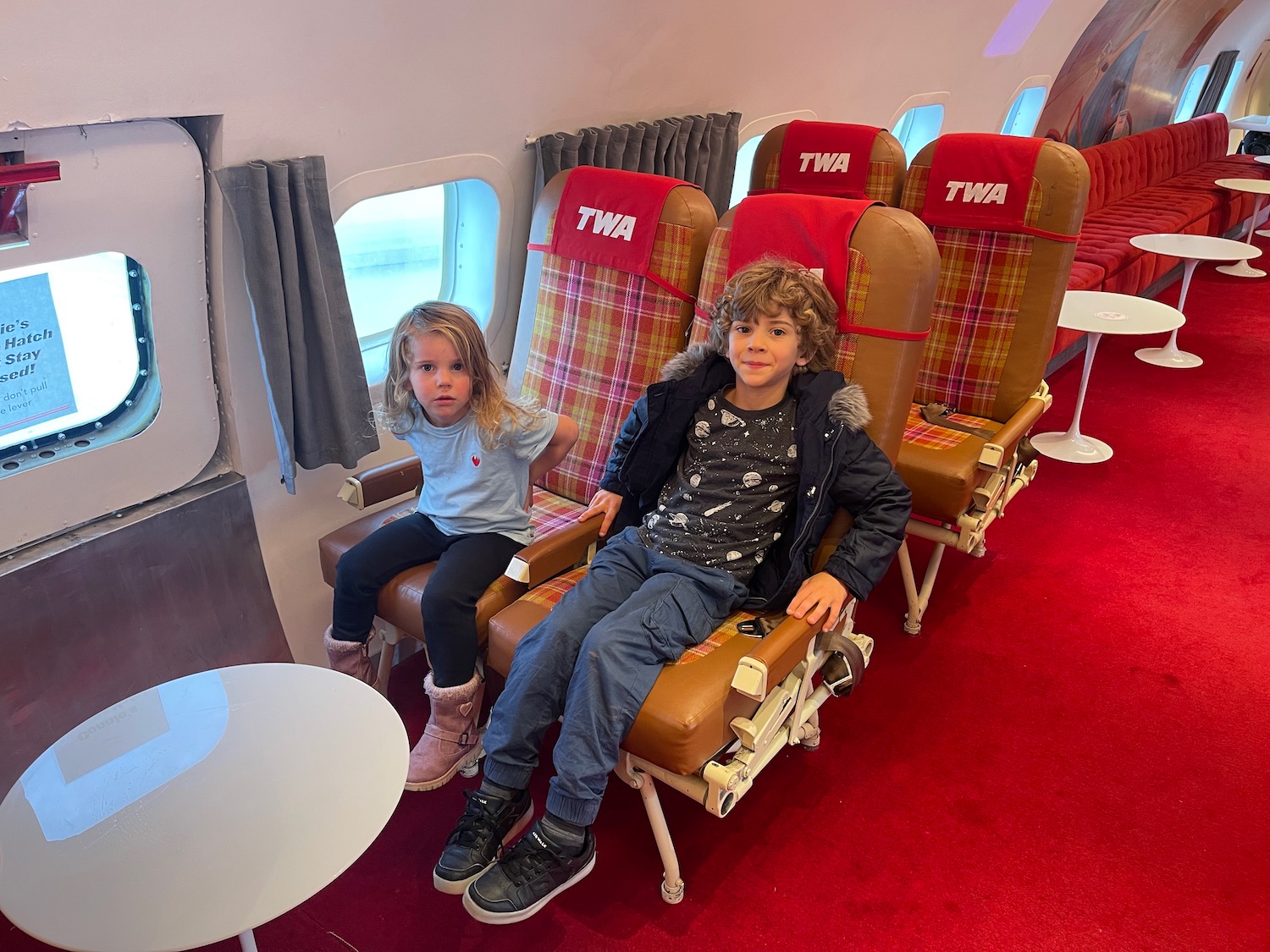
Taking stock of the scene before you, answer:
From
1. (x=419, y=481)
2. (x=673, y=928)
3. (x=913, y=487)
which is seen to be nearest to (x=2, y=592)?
(x=419, y=481)

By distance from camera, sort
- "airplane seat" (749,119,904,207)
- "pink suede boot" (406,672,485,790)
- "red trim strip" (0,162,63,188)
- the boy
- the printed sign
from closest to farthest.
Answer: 1. "red trim strip" (0,162,63,188)
2. the boy
3. the printed sign
4. "pink suede boot" (406,672,485,790)
5. "airplane seat" (749,119,904,207)

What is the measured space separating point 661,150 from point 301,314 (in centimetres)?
186

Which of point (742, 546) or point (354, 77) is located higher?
point (354, 77)

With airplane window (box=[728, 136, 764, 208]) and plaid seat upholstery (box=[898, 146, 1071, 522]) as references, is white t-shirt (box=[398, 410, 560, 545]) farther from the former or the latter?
airplane window (box=[728, 136, 764, 208])

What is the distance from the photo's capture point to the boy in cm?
226

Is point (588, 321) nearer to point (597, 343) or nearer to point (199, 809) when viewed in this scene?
point (597, 343)

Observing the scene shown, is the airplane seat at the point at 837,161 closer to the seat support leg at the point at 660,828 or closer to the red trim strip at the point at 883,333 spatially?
the red trim strip at the point at 883,333

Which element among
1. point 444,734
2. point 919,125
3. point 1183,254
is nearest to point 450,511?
point 444,734

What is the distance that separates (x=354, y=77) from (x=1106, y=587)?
132 inches

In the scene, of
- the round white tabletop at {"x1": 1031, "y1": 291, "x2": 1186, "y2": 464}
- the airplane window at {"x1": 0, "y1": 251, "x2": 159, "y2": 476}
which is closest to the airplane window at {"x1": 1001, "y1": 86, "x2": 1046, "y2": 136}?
the round white tabletop at {"x1": 1031, "y1": 291, "x2": 1186, "y2": 464}

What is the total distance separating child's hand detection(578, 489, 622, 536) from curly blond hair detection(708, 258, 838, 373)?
60cm

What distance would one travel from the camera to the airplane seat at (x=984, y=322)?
329 cm

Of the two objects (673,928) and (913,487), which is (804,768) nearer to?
(673,928)

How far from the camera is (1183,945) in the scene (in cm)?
238
